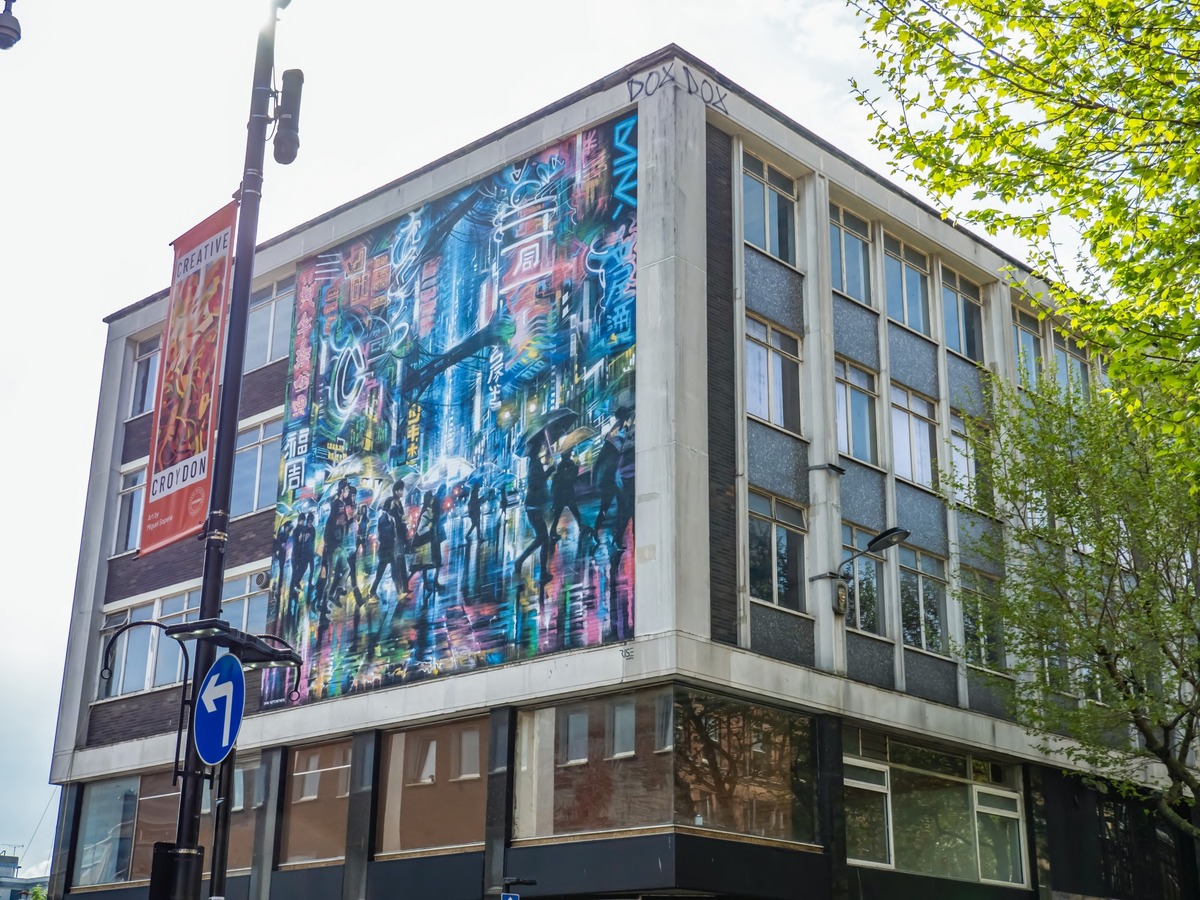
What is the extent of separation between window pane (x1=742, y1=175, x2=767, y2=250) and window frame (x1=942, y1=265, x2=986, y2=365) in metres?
5.96

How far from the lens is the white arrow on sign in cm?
1208

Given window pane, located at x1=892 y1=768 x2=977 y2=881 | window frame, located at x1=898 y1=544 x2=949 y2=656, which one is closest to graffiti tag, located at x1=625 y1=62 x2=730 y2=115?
window frame, located at x1=898 y1=544 x2=949 y2=656

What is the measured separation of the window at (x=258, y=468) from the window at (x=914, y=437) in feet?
40.3

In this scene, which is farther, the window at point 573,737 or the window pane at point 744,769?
the window at point 573,737

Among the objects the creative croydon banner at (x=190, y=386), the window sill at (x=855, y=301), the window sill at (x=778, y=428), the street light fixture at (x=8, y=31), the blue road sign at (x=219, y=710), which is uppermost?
the window sill at (x=855, y=301)

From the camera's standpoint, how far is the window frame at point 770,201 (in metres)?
27.4

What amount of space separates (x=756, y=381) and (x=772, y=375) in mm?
544

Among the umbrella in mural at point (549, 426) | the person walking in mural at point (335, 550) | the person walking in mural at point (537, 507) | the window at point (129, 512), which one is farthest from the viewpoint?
the window at point (129, 512)

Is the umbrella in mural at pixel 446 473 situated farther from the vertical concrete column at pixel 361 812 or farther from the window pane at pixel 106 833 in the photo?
the window pane at pixel 106 833

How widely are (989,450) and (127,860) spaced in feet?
61.9

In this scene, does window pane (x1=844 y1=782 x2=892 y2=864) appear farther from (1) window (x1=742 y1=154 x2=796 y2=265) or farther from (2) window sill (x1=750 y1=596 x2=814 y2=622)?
(1) window (x1=742 y1=154 x2=796 y2=265)

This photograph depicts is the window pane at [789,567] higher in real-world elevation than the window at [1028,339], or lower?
lower

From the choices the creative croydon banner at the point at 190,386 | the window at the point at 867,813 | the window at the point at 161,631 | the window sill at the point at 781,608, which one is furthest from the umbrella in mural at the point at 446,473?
the creative croydon banner at the point at 190,386

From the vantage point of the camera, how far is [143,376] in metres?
36.1
